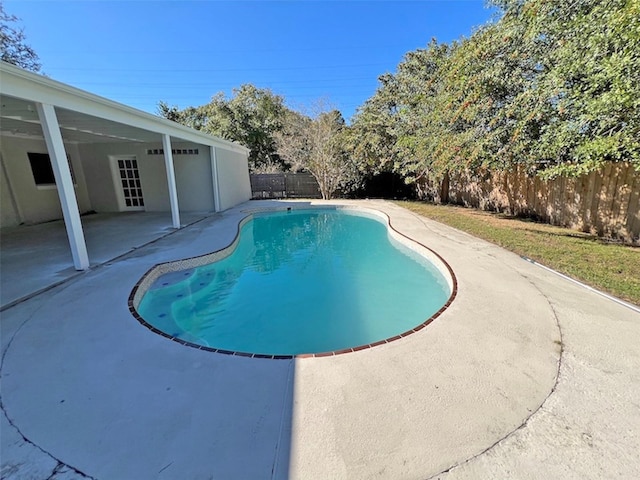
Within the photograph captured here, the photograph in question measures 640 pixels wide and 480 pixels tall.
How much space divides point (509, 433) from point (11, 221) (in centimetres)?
1172

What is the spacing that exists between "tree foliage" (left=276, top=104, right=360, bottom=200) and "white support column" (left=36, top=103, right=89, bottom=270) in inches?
485

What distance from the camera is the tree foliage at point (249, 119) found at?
19.8m

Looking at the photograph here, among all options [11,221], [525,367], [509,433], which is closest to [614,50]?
[525,367]

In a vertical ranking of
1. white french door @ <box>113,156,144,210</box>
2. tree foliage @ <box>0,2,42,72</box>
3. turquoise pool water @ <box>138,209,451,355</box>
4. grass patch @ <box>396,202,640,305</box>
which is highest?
tree foliage @ <box>0,2,42,72</box>

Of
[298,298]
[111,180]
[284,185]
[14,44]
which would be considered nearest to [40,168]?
[111,180]

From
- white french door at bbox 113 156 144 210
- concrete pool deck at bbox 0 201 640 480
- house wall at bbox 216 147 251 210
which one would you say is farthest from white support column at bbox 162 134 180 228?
concrete pool deck at bbox 0 201 640 480

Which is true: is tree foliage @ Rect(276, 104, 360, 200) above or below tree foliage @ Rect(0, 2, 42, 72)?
below

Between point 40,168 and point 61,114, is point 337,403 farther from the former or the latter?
point 40,168

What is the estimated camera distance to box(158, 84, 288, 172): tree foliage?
65.0 feet

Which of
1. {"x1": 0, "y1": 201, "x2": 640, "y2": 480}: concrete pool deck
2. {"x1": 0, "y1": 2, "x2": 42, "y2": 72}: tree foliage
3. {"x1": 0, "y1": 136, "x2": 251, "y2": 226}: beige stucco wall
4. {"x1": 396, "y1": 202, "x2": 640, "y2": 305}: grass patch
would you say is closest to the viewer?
{"x1": 0, "y1": 201, "x2": 640, "y2": 480}: concrete pool deck

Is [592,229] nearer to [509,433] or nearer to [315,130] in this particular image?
[509,433]

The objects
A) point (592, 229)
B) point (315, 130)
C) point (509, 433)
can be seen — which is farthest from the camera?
point (315, 130)

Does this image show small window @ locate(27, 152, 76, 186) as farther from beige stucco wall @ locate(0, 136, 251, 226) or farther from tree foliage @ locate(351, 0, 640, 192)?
tree foliage @ locate(351, 0, 640, 192)

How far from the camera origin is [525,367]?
8.26 feet
